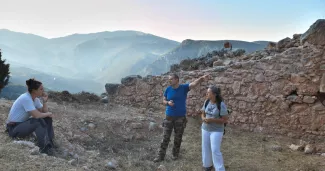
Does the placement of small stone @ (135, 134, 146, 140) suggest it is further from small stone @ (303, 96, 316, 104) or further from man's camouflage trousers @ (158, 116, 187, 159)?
small stone @ (303, 96, 316, 104)

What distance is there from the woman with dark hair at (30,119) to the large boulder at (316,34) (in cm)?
636

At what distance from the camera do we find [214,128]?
4461mm

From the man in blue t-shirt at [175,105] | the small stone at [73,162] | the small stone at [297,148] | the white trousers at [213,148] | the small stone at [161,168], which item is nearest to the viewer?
the white trousers at [213,148]

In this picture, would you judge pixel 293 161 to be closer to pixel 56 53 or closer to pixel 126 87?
pixel 126 87

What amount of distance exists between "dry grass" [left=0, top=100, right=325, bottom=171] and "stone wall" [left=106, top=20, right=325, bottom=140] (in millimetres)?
442

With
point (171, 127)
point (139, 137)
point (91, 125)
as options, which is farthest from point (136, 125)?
point (171, 127)

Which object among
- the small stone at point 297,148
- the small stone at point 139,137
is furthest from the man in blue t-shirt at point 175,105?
the small stone at point 297,148

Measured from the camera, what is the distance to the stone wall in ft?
23.9

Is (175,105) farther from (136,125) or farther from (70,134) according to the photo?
(136,125)

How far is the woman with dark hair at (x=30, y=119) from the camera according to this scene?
4.89 meters

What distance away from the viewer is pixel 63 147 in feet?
17.7

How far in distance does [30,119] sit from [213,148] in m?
3.06

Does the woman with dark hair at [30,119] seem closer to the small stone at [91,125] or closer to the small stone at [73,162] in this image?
the small stone at [73,162]

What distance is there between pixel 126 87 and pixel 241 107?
4.54 metres
